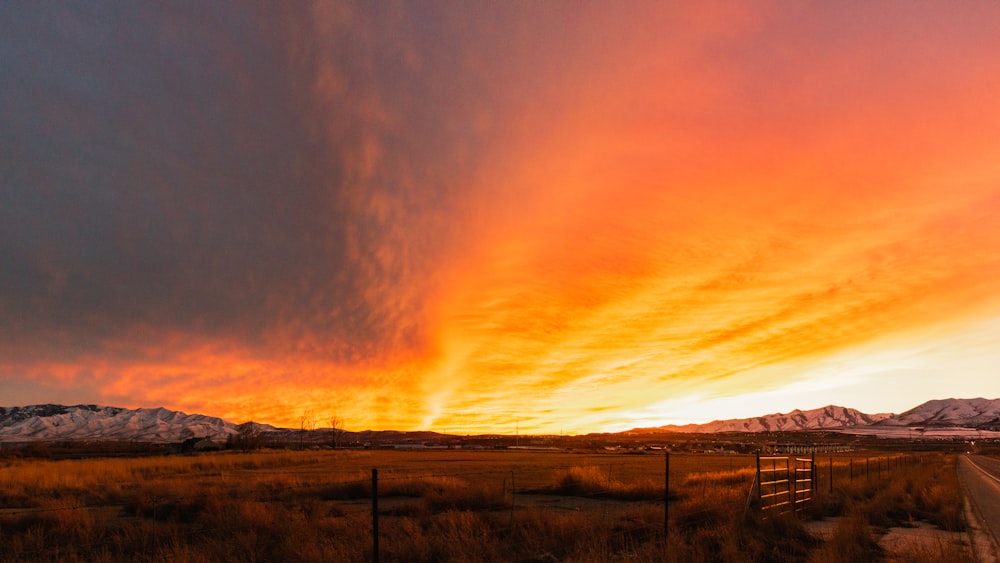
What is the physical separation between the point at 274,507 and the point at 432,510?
5.70m

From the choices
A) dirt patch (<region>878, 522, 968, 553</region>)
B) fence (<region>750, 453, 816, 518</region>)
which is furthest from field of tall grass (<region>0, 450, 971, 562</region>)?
fence (<region>750, 453, 816, 518</region>)

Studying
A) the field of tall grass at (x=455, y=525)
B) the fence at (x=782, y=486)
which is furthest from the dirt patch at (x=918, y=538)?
the fence at (x=782, y=486)

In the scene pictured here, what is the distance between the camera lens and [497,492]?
2528cm

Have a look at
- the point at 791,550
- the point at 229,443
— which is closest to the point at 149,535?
the point at 791,550

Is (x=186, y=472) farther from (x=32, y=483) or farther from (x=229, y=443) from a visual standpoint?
(x=229, y=443)

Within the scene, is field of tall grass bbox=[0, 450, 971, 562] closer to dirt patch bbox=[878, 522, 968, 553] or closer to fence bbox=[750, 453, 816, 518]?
dirt patch bbox=[878, 522, 968, 553]

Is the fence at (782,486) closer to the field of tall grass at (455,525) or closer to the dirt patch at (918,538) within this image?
the field of tall grass at (455,525)

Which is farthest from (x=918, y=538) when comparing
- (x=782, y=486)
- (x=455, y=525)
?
(x=455, y=525)

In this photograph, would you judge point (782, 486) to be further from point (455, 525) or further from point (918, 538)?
point (455, 525)

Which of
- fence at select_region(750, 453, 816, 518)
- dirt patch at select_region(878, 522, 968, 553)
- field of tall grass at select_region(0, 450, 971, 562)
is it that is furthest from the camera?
fence at select_region(750, 453, 816, 518)

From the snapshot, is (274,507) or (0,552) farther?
(274,507)

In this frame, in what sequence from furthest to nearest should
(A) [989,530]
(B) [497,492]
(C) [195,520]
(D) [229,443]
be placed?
(D) [229,443], (B) [497,492], (C) [195,520], (A) [989,530]

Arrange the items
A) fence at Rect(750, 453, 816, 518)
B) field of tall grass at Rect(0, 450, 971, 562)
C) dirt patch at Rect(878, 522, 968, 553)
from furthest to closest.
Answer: fence at Rect(750, 453, 816, 518), dirt patch at Rect(878, 522, 968, 553), field of tall grass at Rect(0, 450, 971, 562)

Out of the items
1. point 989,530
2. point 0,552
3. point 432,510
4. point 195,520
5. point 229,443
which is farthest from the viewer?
point 229,443
